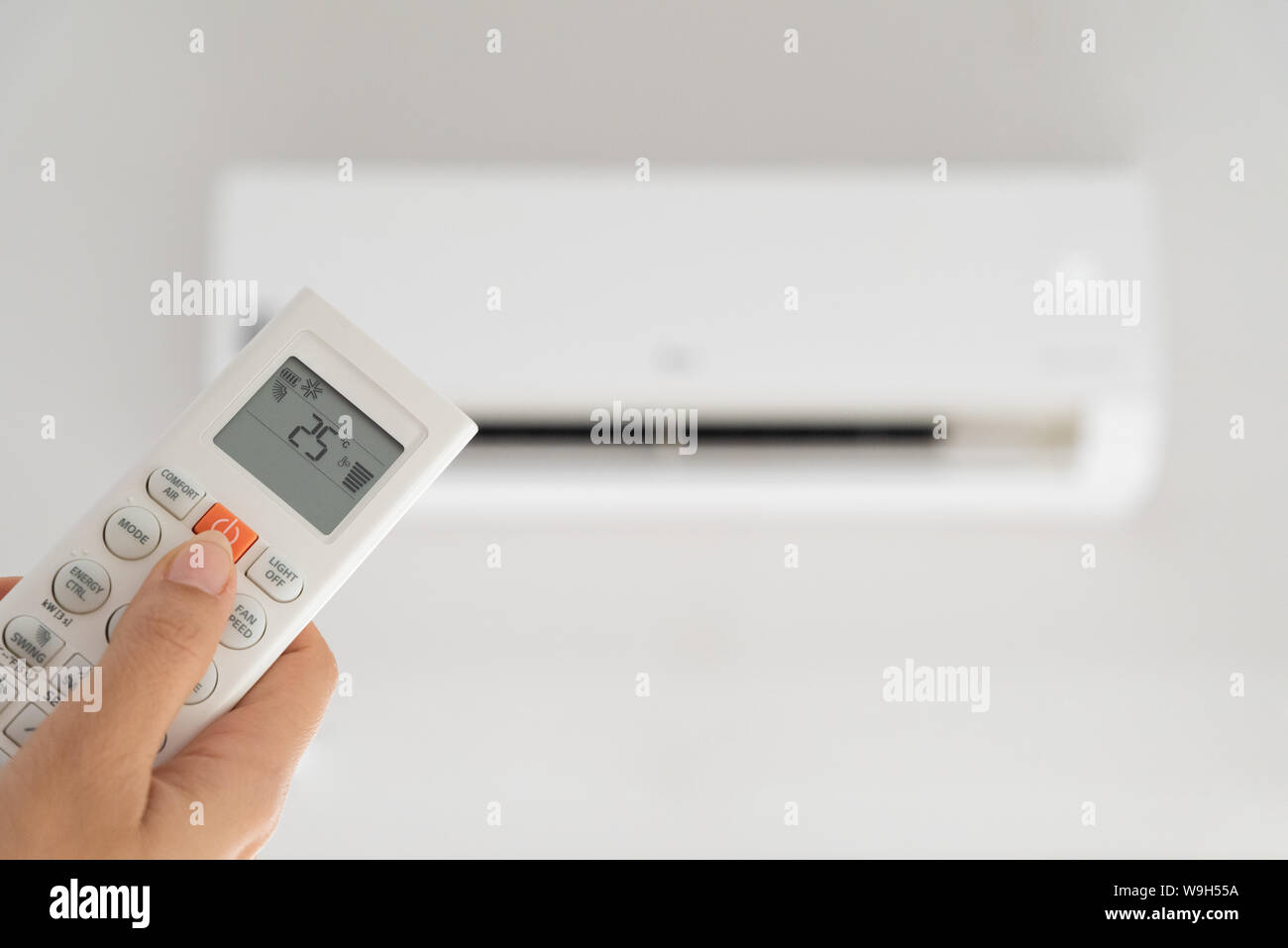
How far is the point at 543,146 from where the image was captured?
94cm

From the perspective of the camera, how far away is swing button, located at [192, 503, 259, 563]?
0.43 meters

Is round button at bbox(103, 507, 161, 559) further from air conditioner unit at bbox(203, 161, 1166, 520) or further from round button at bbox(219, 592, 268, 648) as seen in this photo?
air conditioner unit at bbox(203, 161, 1166, 520)

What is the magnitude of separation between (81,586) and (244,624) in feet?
0.26

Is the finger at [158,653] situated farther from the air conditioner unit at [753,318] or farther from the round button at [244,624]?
the air conditioner unit at [753,318]

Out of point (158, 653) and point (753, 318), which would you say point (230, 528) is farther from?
point (753, 318)

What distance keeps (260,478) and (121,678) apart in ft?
0.40

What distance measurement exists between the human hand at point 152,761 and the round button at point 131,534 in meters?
0.02

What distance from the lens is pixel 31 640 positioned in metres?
0.42

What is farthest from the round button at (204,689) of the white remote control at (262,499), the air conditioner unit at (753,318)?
the air conditioner unit at (753,318)

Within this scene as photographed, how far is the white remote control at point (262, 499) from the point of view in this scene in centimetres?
42

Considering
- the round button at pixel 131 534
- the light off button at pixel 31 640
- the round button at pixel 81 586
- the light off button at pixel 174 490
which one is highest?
the light off button at pixel 174 490

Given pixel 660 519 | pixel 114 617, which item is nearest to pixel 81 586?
pixel 114 617

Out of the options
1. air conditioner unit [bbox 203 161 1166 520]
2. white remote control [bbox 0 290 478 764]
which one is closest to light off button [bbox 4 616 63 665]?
white remote control [bbox 0 290 478 764]
